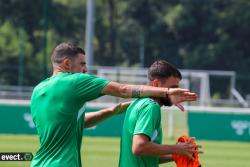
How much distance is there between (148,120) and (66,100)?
2.31 ft

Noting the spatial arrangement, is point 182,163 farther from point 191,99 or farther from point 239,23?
point 239,23

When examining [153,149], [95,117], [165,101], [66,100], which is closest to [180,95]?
[165,101]

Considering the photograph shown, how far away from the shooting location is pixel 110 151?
2231cm

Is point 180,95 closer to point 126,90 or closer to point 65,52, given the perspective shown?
point 126,90

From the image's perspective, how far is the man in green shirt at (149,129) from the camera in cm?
700

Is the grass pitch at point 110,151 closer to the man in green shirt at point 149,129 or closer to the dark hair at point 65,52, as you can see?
the dark hair at point 65,52

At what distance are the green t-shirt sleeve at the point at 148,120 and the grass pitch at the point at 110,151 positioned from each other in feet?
33.0

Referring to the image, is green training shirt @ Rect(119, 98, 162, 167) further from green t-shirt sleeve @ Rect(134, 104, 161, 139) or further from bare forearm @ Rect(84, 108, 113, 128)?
bare forearm @ Rect(84, 108, 113, 128)

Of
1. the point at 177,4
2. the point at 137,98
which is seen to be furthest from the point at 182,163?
the point at 177,4

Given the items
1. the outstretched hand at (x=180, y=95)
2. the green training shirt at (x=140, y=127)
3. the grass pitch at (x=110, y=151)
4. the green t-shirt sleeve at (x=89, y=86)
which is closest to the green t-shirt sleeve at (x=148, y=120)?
the green training shirt at (x=140, y=127)

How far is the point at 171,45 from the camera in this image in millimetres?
71250

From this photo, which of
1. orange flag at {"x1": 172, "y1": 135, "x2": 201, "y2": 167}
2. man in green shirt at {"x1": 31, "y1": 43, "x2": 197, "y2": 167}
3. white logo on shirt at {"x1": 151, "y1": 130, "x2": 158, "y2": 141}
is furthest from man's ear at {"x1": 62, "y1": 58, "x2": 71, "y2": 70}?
orange flag at {"x1": 172, "y1": 135, "x2": 201, "y2": 167}

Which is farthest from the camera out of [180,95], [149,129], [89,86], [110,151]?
[110,151]

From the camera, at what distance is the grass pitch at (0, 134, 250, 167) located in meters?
19.1
